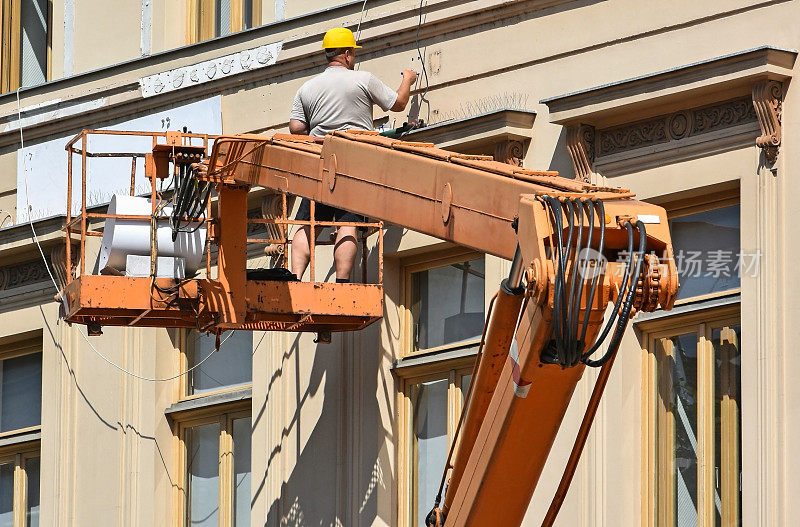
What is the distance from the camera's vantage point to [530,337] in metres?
11.1

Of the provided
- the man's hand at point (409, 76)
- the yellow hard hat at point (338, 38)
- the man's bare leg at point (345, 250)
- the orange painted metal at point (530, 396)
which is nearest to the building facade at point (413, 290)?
the man's hand at point (409, 76)

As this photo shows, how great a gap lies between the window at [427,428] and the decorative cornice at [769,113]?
3.28 m

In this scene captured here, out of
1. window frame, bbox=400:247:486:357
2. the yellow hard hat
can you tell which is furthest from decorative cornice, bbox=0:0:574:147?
window frame, bbox=400:247:486:357

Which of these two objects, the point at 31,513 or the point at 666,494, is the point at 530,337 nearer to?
the point at 666,494

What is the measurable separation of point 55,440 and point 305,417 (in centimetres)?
331

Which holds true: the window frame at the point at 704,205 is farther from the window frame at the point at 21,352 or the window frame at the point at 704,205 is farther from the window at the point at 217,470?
the window frame at the point at 21,352

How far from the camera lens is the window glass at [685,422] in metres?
14.9

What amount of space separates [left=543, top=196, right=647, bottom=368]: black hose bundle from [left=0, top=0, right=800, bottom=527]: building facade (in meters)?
3.64

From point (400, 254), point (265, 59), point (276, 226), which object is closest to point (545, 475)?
point (400, 254)

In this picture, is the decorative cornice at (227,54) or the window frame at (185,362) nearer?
the decorative cornice at (227,54)

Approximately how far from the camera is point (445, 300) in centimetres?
1703

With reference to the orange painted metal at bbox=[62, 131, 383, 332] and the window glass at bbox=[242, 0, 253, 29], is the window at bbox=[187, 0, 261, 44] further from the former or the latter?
the orange painted metal at bbox=[62, 131, 383, 332]

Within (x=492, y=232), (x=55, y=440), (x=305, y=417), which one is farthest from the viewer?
(x=55, y=440)

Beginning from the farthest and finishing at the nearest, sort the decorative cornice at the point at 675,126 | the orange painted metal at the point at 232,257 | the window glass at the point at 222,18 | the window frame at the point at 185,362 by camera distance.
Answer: the window glass at the point at 222,18 → the window frame at the point at 185,362 → the orange painted metal at the point at 232,257 → the decorative cornice at the point at 675,126
